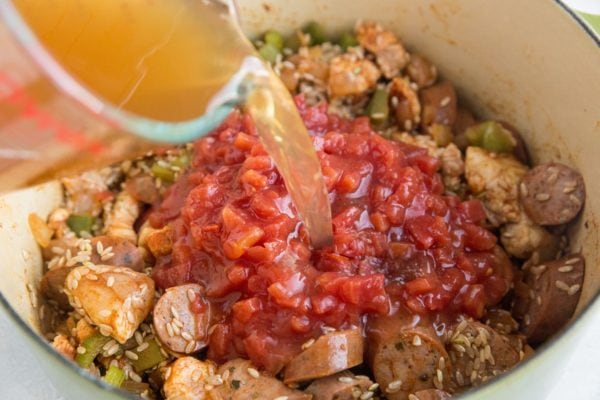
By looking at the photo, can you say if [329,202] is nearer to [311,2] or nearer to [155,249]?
[155,249]

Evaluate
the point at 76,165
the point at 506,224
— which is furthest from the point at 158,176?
the point at 506,224

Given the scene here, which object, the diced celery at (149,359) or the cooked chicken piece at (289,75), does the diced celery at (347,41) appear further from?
the diced celery at (149,359)

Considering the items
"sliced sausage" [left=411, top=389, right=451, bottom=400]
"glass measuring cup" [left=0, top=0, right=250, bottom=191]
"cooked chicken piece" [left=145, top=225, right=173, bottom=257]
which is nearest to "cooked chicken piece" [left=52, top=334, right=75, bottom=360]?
"cooked chicken piece" [left=145, top=225, right=173, bottom=257]

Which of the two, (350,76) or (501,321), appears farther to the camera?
(350,76)

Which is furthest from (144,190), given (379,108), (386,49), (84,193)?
(386,49)

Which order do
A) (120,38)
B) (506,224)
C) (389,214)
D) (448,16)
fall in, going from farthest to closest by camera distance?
1. (448,16)
2. (506,224)
3. (389,214)
4. (120,38)

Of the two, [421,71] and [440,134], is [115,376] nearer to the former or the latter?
[440,134]

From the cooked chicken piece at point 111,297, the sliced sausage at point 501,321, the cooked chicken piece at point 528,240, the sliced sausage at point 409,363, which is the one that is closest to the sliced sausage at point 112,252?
the cooked chicken piece at point 111,297

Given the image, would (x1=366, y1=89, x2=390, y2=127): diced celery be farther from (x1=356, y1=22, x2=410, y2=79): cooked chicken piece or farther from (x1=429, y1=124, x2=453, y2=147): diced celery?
(x1=429, y1=124, x2=453, y2=147): diced celery
